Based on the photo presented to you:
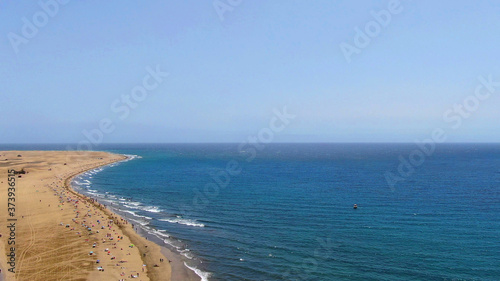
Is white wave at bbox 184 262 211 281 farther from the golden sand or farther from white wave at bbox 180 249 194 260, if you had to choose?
the golden sand

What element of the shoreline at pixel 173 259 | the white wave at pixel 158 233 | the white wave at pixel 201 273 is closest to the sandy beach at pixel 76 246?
the shoreline at pixel 173 259

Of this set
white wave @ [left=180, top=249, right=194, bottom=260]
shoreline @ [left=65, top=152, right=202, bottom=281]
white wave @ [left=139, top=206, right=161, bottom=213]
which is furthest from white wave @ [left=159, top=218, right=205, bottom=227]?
white wave @ [left=180, top=249, right=194, bottom=260]

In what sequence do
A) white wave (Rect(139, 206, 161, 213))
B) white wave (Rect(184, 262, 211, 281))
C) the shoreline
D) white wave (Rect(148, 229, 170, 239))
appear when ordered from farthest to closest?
white wave (Rect(139, 206, 161, 213)) → white wave (Rect(148, 229, 170, 239)) → the shoreline → white wave (Rect(184, 262, 211, 281))

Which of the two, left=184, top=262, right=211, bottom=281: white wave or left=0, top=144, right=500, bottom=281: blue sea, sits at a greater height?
left=0, top=144, right=500, bottom=281: blue sea

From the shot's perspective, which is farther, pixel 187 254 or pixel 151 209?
pixel 151 209

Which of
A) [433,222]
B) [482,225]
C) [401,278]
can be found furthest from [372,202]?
[401,278]

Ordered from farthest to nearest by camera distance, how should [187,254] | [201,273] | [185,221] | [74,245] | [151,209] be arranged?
[151,209] < [185,221] < [74,245] < [187,254] < [201,273]

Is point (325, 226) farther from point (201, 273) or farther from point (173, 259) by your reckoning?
point (173, 259)

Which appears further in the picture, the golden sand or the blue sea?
the blue sea

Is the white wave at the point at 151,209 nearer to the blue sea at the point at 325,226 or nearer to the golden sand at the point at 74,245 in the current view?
the blue sea at the point at 325,226

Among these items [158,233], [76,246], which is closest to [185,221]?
[158,233]

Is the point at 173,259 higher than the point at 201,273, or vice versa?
the point at 173,259
